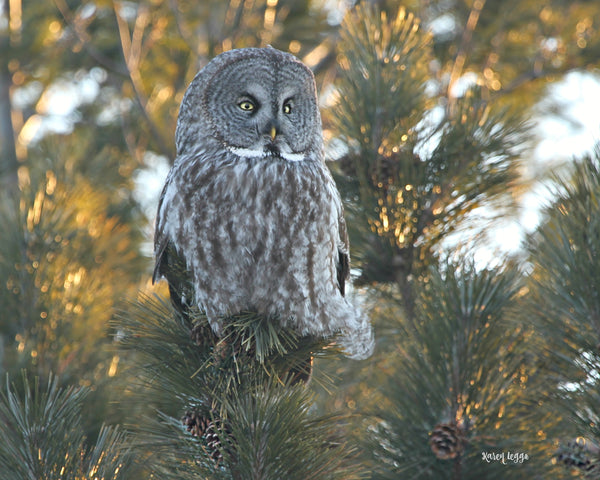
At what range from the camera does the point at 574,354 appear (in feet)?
5.20

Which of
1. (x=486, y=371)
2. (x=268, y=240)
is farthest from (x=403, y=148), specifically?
(x=486, y=371)

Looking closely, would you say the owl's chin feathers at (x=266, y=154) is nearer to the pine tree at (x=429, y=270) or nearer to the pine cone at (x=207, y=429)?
the pine tree at (x=429, y=270)

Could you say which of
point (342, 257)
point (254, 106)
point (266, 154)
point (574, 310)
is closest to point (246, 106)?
point (254, 106)

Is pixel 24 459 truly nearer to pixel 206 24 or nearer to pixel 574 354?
pixel 574 354

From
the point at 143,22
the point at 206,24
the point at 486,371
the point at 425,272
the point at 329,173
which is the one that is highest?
the point at 206,24

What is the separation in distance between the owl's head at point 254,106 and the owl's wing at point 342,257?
26cm

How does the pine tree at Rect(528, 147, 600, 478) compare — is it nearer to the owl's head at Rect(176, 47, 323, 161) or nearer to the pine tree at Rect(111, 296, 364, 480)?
the pine tree at Rect(111, 296, 364, 480)

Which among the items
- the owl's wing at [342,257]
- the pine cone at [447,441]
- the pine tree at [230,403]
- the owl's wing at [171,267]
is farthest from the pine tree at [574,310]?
the owl's wing at [171,267]

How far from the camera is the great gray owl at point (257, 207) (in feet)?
6.52

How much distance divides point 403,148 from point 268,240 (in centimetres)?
53

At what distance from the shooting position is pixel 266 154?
86.8 inches

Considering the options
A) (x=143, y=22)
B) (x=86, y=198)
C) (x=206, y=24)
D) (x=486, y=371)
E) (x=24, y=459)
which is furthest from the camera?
(x=206, y=24)

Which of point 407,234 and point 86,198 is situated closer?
point 407,234

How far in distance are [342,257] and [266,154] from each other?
0.43 meters
